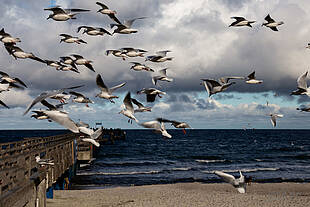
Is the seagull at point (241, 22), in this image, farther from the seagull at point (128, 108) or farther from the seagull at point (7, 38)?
the seagull at point (7, 38)

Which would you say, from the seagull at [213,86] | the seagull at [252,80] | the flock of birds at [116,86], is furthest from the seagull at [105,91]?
the seagull at [252,80]

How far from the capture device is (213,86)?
9.01 m

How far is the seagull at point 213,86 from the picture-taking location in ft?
28.9

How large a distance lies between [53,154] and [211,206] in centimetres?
863

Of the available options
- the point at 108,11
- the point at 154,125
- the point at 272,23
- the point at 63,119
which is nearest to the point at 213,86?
the point at 154,125

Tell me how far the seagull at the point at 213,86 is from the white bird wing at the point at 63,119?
12.6ft

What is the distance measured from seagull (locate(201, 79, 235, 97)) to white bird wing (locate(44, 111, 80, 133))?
3.84 m

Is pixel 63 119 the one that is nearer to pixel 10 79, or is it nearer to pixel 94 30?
pixel 10 79

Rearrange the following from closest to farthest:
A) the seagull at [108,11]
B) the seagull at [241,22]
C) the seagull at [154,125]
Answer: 1. the seagull at [154,125]
2. the seagull at [108,11]
3. the seagull at [241,22]

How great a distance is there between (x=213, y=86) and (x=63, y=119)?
4.23m

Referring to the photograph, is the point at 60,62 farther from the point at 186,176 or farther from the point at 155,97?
the point at 186,176

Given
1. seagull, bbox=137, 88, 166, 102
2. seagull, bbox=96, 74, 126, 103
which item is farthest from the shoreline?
seagull, bbox=96, 74, 126, 103

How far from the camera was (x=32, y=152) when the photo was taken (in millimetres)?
12172

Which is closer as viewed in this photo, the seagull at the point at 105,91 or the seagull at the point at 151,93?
the seagull at the point at 105,91
